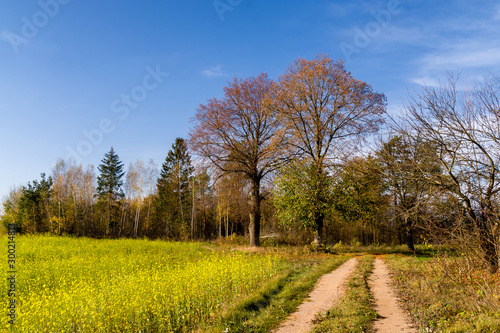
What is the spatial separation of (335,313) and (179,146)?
132ft

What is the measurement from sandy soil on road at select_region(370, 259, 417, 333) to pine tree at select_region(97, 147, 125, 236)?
4364 cm

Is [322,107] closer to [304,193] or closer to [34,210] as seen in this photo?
[304,193]

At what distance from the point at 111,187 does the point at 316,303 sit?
149ft

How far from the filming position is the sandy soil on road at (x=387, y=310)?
6.04 meters

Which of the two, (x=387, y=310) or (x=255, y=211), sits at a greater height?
(x=255, y=211)

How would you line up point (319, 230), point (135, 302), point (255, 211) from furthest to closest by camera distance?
1. point (255, 211)
2. point (319, 230)
3. point (135, 302)

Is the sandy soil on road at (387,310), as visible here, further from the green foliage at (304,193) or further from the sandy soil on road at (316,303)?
the green foliage at (304,193)

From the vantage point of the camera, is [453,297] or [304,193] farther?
[304,193]

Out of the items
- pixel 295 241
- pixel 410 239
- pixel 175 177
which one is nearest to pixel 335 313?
pixel 410 239

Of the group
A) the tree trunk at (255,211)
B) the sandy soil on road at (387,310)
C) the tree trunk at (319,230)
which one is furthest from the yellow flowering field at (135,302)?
the tree trunk at (255,211)

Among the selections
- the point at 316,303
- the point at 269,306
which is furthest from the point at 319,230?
the point at 269,306

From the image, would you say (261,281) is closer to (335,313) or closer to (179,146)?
(335,313)

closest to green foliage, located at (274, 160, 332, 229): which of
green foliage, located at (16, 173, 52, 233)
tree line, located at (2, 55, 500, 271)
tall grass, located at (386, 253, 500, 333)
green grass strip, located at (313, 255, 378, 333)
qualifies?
tree line, located at (2, 55, 500, 271)

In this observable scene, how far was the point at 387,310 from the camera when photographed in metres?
7.11
